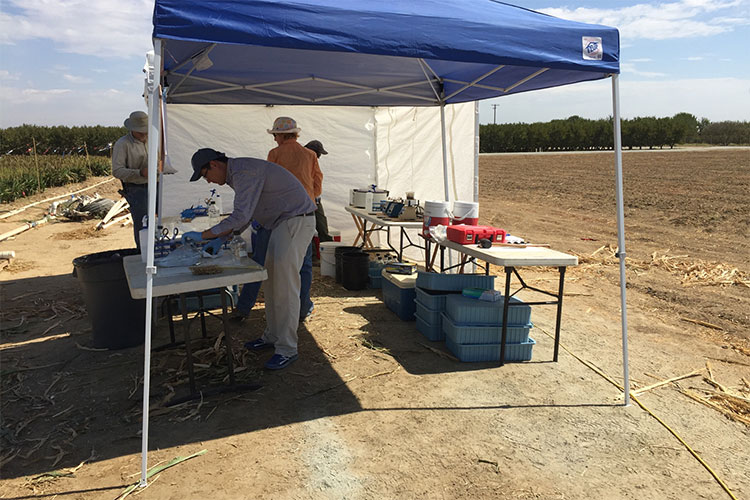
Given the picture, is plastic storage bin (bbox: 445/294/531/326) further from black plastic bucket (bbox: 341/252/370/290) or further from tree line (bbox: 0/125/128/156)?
tree line (bbox: 0/125/128/156)

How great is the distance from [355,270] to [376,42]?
3785 millimetres

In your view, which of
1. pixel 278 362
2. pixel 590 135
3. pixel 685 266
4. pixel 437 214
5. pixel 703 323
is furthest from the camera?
pixel 590 135

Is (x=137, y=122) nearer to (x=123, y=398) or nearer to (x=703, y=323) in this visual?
(x=123, y=398)

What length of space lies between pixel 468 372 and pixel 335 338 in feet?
4.38

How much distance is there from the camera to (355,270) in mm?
6680

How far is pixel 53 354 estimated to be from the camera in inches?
181

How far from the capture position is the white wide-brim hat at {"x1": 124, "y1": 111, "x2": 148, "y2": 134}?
552 cm

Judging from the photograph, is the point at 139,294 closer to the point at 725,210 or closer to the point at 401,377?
the point at 401,377

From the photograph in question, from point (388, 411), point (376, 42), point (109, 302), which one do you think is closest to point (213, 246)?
point (109, 302)

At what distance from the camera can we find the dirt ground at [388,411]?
2865 millimetres

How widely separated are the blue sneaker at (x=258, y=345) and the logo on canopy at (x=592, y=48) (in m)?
3.28

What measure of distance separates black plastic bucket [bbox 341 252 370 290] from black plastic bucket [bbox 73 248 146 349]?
8.59 ft

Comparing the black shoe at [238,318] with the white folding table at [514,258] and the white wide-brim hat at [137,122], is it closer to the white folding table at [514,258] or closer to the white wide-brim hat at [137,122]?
the white wide-brim hat at [137,122]

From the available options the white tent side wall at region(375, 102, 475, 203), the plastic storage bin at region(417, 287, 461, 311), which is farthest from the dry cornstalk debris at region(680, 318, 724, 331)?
the white tent side wall at region(375, 102, 475, 203)
